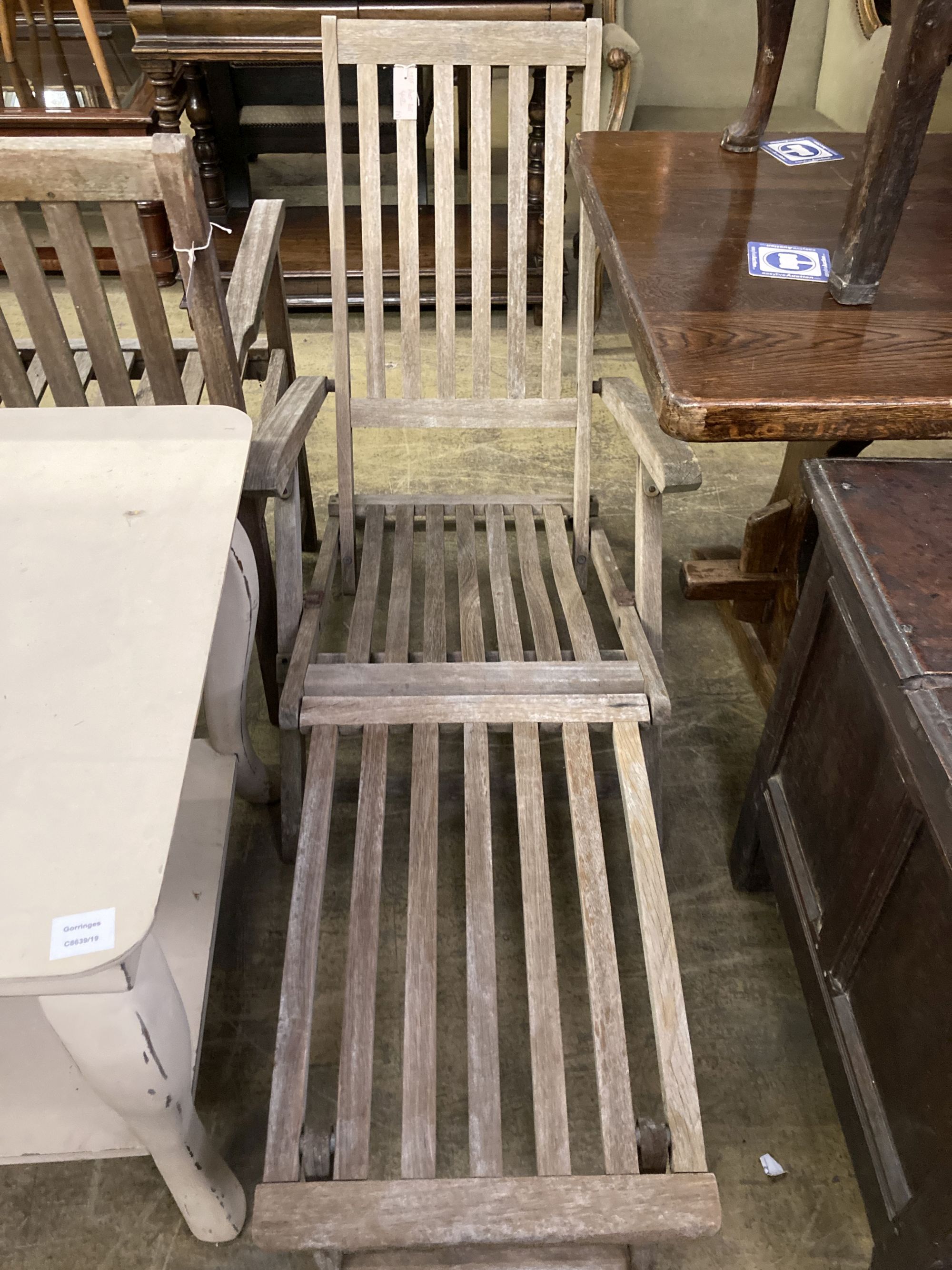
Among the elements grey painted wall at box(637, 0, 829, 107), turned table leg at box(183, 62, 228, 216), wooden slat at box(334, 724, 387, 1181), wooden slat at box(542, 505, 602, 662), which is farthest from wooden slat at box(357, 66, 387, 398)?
grey painted wall at box(637, 0, 829, 107)

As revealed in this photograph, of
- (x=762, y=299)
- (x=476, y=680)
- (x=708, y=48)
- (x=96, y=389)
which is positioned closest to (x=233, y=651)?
(x=476, y=680)

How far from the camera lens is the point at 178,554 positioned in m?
0.99

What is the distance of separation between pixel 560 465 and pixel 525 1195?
2062 millimetres

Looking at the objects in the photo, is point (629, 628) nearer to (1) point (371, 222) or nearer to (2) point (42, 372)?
(1) point (371, 222)

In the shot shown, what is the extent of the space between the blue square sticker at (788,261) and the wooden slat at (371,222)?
0.75 meters

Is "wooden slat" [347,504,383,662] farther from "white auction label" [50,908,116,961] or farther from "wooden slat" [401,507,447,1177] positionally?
"white auction label" [50,908,116,961]

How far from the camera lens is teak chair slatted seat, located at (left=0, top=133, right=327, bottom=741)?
1.18 metres

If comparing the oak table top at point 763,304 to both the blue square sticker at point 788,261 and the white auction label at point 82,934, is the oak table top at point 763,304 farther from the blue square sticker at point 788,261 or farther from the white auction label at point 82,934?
the white auction label at point 82,934

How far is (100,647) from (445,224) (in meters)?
1.20

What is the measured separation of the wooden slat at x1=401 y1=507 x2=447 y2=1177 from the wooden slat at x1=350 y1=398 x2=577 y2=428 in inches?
16.4

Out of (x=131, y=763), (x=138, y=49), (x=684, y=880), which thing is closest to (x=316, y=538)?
(x=684, y=880)

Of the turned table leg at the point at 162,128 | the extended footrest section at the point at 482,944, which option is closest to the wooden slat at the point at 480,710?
the extended footrest section at the point at 482,944

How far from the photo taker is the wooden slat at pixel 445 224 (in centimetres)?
163

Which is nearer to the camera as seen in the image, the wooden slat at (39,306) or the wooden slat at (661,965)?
the wooden slat at (661,965)
